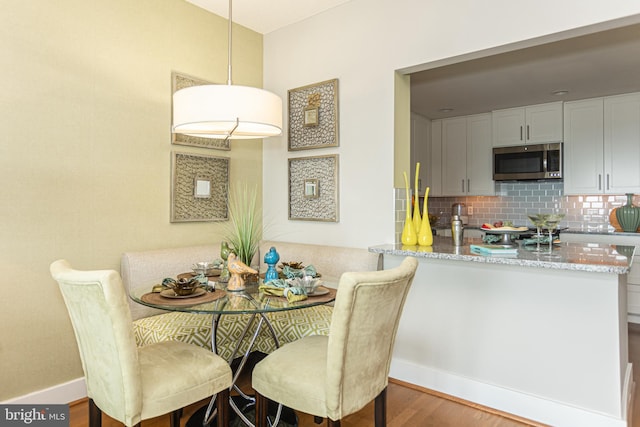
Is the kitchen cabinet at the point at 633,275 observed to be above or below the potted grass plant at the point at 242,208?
below

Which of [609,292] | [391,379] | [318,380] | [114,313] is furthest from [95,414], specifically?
[609,292]

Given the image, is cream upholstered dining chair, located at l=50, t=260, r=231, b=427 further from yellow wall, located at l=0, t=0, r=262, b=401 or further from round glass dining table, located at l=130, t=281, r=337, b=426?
yellow wall, located at l=0, t=0, r=262, b=401

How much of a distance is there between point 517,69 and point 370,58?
1.55m

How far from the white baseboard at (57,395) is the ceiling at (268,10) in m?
2.72

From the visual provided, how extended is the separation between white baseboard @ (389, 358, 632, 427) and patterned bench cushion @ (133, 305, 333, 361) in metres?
0.68

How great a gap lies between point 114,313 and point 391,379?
1.95 m

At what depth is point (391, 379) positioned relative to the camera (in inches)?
109

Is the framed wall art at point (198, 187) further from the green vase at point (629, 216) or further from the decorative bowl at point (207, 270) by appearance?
the green vase at point (629, 216)

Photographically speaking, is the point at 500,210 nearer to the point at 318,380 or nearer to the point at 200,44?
the point at 200,44

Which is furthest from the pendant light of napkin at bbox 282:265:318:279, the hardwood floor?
the hardwood floor

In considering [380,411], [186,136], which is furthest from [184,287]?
[186,136]

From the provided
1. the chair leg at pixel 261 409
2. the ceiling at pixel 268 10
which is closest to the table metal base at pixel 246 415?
the chair leg at pixel 261 409

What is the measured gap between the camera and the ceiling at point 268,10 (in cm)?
308

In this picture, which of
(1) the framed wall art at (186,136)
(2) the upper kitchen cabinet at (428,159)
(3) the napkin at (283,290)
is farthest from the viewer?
(2) the upper kitchen cabinet at (428,159)
